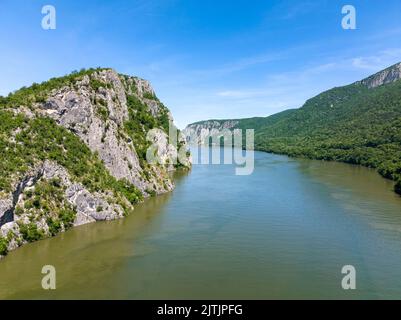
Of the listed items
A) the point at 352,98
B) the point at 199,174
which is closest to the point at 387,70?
the point at 352,98

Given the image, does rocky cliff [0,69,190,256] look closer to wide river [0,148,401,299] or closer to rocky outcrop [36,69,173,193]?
rocky outcrop [36,69,173,193]

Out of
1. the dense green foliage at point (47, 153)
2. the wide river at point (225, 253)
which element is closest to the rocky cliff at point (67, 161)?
the dense green foliage at point (47, 153)

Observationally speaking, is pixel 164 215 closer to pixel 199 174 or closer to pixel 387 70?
pixel 199 174

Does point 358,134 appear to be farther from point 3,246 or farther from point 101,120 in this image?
point 3,246

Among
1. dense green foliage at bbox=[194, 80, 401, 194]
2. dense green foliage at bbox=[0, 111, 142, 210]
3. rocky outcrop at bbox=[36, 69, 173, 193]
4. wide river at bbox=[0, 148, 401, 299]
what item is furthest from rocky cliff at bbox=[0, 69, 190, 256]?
Result: dense green foliage at bbox=[194, 80, 401, 194]

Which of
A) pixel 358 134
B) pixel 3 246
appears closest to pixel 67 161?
pixel 3 246

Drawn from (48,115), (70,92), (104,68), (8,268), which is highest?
(104,68)

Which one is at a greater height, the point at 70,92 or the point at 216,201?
the point at 70,92
